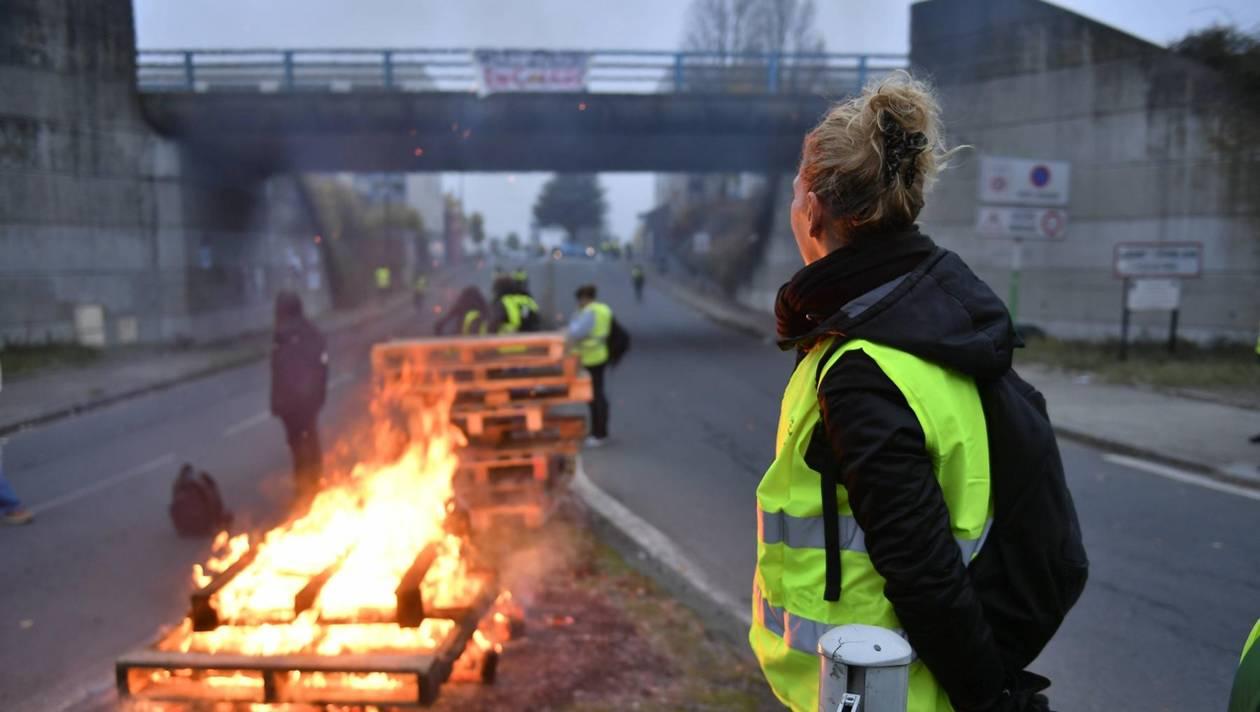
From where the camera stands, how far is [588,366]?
10.6m

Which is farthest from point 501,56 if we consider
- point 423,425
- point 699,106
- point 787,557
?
point 787,557

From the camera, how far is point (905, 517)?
1.63 m

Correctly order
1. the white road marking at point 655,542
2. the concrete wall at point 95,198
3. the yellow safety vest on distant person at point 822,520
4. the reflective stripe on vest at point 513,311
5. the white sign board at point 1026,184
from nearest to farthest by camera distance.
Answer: the yellow safety vest on distant person at point 822,520
the white road marking at point 655,542
the reflective stripe on vest at point 513,311
the white sign board at point 1026,184
the concrete wall at point 95,198

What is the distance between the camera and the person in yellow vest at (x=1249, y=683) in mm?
1794

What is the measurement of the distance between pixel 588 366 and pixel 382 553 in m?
6.30

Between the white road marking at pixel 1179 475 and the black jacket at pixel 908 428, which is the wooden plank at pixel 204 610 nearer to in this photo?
the black jacket at pixel 908 428

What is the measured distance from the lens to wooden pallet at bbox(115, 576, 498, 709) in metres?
3.42

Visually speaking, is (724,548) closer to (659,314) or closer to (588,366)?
(588,366)

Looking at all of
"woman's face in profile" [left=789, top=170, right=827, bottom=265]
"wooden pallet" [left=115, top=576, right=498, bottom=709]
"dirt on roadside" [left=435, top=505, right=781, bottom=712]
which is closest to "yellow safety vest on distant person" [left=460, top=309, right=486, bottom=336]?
"dirt on roadside" [left=435, top=505, right=781, bottom=712]

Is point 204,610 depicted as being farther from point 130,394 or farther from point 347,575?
point 130,394

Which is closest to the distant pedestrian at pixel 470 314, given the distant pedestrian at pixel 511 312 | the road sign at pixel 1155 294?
the distant pedestrian at pixel 511 312

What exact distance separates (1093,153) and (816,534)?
19484 millimetres

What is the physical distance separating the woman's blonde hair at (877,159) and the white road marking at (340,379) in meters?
15.2

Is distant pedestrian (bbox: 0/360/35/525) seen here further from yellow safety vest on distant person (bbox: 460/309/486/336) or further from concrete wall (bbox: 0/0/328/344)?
concrete wall (bbox: 0/0/328/344)
